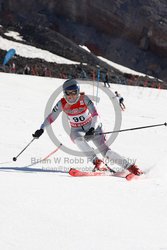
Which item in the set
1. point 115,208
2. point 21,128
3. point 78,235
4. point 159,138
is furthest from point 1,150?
point 159,138

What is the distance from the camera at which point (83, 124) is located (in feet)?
22.2

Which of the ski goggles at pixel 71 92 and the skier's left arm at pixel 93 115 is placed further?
the skier's left arm at pixel 93 115

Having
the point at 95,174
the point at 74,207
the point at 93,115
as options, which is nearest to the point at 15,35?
the point at 93,115

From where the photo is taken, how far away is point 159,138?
1191 centimetres

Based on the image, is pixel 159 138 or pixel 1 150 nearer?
pixel 1 150

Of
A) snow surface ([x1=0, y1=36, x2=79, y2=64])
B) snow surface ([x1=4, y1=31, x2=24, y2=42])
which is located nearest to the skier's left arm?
snow surface ([x1=0, y1=36, x2=79, y2=64])

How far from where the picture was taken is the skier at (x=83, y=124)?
6.52m

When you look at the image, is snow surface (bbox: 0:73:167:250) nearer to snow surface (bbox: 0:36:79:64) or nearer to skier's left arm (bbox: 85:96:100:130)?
skier's left arm (bbox: 85:96:100:130)

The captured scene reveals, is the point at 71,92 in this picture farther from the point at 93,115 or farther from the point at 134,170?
the point at 134,170

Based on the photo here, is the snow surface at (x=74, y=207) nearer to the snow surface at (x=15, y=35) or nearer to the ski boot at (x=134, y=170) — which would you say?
the ski boot at (x=134, y=170)

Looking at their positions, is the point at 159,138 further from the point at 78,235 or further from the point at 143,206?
the point at 78,235

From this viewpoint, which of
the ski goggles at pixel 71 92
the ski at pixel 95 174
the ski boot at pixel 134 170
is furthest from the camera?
the ski goggles at pixel 71 92

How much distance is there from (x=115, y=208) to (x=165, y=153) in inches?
221

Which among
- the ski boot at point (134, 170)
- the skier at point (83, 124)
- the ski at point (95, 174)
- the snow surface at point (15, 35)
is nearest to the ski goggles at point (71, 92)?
the skier at point (83, 124)
